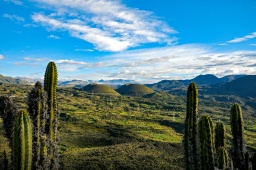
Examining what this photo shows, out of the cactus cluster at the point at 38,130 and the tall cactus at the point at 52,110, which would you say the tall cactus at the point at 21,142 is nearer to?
the cactus cluster at the point at 38,130

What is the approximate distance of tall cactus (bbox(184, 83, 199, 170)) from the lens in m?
19.4

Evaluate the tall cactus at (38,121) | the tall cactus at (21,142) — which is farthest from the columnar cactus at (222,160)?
the tall cactus at (21,142)

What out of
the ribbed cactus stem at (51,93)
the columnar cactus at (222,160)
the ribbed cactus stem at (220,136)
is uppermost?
the ribbed cactus stem at (51,93)

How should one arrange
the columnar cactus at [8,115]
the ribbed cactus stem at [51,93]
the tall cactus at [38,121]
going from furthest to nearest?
the columnar cactus at [8,115], the ribbed cactus stem at [51,93], the tall cactus at [38,121]

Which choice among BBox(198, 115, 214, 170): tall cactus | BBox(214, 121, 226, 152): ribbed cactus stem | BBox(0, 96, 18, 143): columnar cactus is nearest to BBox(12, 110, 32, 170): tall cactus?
BBox(0, 96, 18, 143): columnar cactus

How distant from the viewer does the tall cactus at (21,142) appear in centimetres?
1452

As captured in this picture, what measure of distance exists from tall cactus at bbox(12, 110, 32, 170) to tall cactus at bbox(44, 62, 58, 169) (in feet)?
8.33

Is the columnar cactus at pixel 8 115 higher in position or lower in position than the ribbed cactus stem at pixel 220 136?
higher

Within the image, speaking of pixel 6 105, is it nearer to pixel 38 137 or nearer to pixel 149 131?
pixel 38 137

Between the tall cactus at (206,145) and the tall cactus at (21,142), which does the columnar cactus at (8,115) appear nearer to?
the tall cactus at (21,142)

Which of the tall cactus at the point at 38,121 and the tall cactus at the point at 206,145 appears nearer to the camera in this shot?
the tall cactus at the point at 38,121

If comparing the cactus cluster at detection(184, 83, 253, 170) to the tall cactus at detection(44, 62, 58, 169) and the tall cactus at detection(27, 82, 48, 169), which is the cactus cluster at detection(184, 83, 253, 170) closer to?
the tall cactus at detection(44, 62, 58, 169)

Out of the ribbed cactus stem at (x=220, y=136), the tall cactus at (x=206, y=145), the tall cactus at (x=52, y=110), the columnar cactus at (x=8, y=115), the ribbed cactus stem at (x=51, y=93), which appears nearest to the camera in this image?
the tall cactus at (x=52, y=110)

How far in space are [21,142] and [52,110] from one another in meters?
3.64
